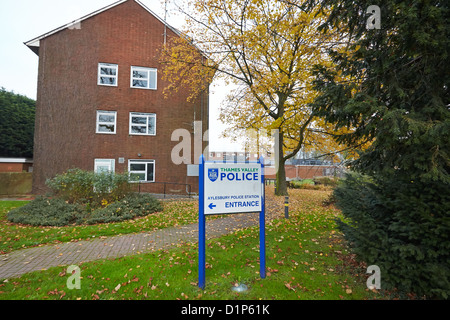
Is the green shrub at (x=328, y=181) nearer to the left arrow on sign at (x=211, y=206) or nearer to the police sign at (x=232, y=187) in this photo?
the police sign at (x=232, y=187)

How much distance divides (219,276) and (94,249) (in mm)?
3181

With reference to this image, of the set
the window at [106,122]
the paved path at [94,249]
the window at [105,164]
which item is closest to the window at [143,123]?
the window at [106,122]

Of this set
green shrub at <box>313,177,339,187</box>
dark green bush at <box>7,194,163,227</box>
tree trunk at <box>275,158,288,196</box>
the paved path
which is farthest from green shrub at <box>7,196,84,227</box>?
green shrub at <box>313,177,339,187</box>

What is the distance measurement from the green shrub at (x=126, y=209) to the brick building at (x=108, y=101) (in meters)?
5.76

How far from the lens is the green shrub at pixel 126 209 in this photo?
Answer: 7.91m

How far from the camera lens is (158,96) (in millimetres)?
15984

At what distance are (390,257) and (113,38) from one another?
1818 centimetres

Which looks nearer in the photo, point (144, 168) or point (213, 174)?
point (213, 174)

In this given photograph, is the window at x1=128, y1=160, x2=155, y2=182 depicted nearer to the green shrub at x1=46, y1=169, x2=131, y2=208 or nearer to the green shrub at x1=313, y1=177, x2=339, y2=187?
the green shrub at x1=46, y1=169, x2=131, y2=208

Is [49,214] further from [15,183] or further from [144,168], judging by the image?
[15,183]

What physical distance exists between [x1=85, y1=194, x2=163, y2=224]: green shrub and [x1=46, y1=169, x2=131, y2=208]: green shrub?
62 cm

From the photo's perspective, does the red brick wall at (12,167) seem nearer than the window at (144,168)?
No

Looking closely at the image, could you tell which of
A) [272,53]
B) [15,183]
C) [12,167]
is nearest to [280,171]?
[272,53]

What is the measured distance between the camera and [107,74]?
50.5 ft
